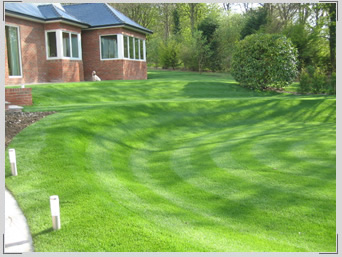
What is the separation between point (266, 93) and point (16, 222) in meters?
18.2

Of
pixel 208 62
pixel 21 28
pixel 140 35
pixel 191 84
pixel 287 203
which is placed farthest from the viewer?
pixel 208 62

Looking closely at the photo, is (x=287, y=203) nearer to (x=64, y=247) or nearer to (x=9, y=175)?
(x=64, y=247)

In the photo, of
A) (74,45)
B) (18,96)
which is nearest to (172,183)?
(18,96)

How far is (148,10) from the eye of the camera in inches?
2079

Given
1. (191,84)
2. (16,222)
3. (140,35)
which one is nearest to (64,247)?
(16,222)

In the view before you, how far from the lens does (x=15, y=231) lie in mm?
4527

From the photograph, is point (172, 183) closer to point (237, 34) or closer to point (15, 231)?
point (15, 231)

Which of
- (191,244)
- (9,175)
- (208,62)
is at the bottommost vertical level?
(191,244)

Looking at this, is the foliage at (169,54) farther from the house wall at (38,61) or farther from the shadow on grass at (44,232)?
the shadow on grass at (44,232)

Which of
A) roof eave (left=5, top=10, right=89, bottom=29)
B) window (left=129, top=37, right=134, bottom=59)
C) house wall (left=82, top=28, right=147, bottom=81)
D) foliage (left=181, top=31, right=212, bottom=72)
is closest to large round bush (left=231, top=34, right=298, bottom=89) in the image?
house wall (left=82, top=28, right=147, bottom=81)

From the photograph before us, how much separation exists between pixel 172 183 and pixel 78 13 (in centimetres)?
2308

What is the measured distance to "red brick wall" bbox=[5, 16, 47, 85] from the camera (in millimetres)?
19500

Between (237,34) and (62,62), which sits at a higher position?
(237,34)

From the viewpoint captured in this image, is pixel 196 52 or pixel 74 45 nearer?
pixel 74 45
